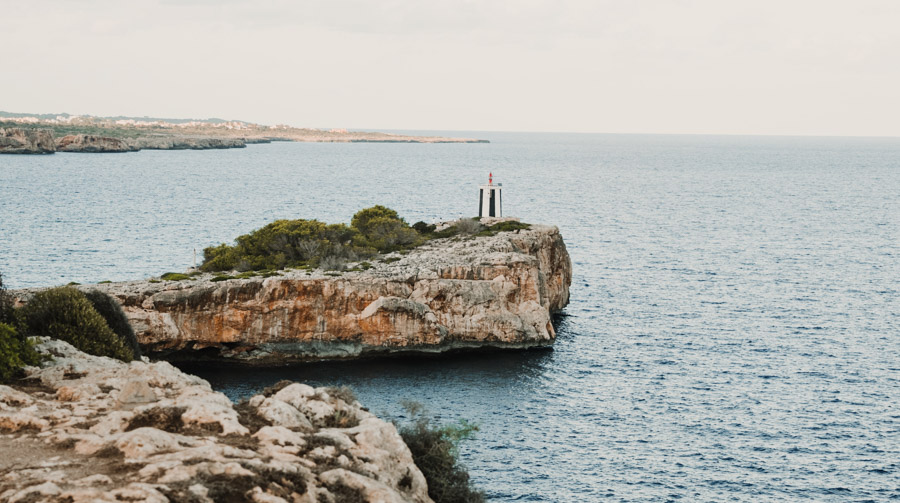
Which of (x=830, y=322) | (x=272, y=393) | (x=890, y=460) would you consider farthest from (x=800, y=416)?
(x=272, y=393)

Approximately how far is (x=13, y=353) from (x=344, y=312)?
28.2 m

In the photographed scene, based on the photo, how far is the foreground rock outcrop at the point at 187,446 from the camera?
17.2m

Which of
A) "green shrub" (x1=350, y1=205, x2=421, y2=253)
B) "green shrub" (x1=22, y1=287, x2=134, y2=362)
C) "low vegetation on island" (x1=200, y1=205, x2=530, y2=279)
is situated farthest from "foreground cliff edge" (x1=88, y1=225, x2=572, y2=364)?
"green shrub" (x1=22, y1=287, x2=134, y2=362)

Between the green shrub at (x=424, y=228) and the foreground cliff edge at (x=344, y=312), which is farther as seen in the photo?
the green shrub at (x=424, y=228)

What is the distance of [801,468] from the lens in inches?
1485

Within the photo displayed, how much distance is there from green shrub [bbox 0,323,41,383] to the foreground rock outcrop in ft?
3.26

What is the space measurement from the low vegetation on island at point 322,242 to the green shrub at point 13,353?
99.6 ft

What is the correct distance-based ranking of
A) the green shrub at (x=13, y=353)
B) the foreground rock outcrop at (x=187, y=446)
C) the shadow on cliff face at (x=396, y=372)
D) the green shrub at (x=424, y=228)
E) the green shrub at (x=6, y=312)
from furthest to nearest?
the green shrub at (x=424, y=228), the shadow on cliff face at (x=396, y=372), the green shrub at (x=6, y=312), the green shrub at (x=13, y=353), the foreground rock outcrop at (x=187, y=446)

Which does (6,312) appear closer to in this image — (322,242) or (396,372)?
(396,372)

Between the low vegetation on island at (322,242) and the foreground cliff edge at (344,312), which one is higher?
the low vegetation on island at (322,242)

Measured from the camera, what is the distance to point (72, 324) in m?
33.0

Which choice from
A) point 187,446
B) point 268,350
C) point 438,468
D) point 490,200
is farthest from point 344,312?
point 187,446

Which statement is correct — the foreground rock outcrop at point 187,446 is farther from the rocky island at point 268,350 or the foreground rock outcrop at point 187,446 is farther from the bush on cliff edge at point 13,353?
the bush on cliff edge at point 13,353

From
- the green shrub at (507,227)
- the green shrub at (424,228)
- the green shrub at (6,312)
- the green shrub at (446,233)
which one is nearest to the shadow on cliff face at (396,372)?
the green shrub at (507,227)
